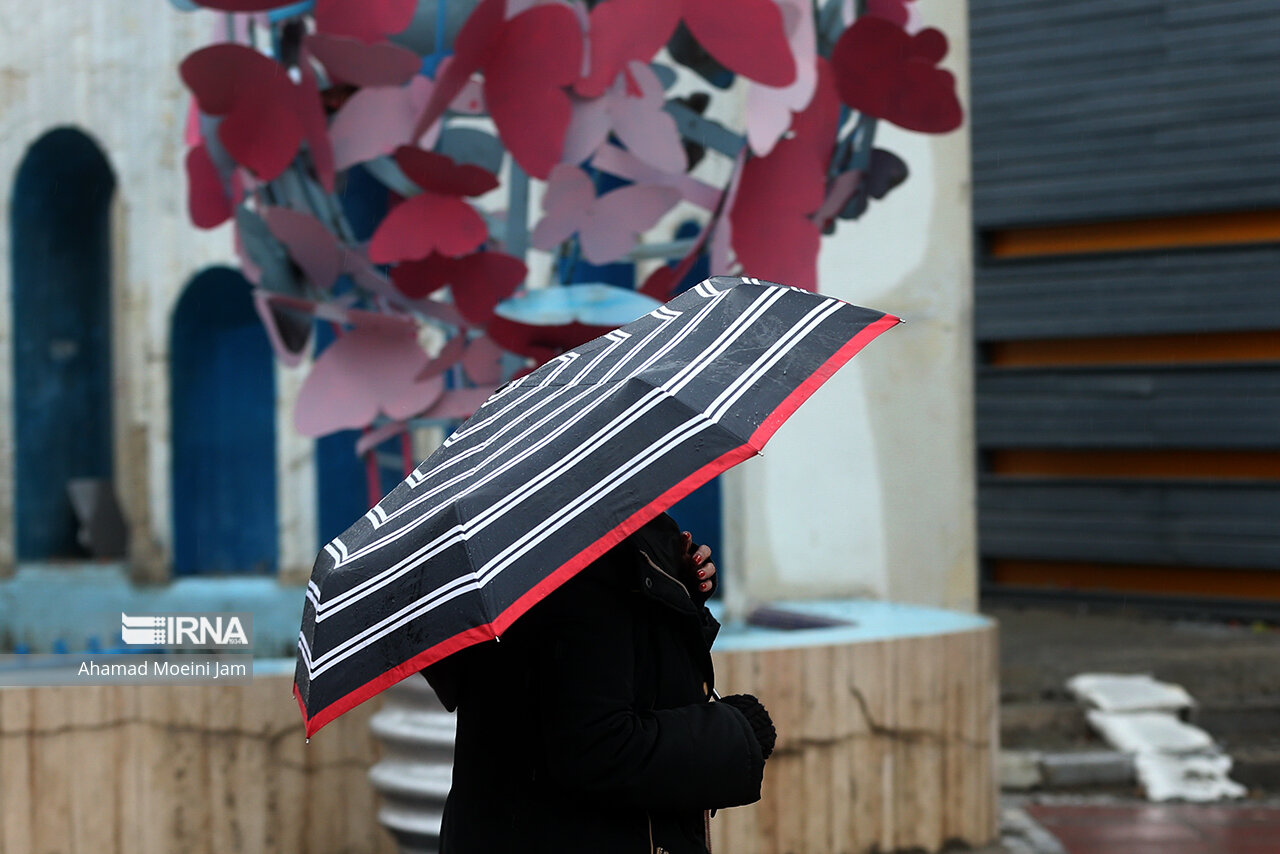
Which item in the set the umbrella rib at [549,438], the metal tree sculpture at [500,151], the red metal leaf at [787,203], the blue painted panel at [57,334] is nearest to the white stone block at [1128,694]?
the metal tree sculpture at [500,151]

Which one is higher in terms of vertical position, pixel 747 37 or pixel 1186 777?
pixel 747 37

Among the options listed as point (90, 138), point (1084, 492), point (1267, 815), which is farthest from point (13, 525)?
point (1084, 492)

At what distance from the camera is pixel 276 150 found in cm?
322

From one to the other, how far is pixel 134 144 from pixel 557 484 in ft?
21.2

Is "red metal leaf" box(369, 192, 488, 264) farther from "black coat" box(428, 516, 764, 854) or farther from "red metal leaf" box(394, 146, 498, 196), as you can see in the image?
"black coat" box(428, 516, 764, 854)

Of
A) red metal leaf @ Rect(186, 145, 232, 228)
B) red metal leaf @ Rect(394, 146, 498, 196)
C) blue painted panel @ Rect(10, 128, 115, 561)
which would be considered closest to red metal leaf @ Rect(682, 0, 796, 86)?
red metal leaf @ Rect(394, 146, 498, 196)

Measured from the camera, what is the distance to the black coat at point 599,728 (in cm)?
147

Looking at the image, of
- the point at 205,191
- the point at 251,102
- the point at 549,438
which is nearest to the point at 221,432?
the point at 205,191

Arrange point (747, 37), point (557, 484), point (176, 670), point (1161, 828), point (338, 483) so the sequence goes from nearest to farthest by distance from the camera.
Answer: point (557, 484) → point (747, 37) → point (176, 670) → point (1161, 828) → point (338, 483)

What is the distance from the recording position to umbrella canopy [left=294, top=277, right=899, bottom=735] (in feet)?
Result: 4.53

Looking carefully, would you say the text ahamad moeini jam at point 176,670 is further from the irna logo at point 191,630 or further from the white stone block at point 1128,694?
the white stone block at point 1128,694

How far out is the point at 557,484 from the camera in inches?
56.6

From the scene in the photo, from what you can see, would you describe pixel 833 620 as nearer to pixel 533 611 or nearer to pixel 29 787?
pixel 29 787

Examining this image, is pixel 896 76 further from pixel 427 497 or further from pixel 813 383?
pixel 427 497
